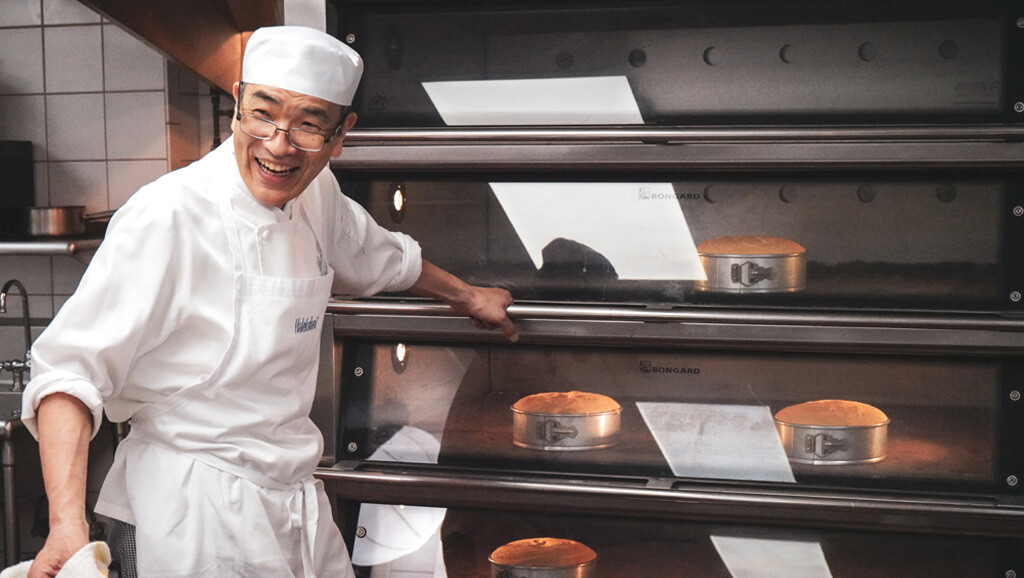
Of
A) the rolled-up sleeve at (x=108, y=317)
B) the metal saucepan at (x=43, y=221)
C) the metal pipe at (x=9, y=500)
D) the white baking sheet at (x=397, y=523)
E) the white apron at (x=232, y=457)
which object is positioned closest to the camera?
the rolled-up sleeve at (x=108, y=317)

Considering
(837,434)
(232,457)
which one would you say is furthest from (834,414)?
(232,457)

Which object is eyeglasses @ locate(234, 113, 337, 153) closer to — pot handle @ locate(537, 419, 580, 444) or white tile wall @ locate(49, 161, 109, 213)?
pot handle @ locate(537, 419, 580, 444)

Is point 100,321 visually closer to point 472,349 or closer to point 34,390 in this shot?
point 34,390

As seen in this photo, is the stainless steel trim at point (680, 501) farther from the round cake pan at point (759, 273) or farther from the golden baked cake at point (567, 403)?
the round cake pan at point (759, 273)

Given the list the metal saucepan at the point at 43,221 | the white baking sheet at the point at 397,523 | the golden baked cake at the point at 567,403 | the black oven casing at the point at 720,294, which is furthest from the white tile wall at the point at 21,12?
the golden baked cake at the point at 567,403

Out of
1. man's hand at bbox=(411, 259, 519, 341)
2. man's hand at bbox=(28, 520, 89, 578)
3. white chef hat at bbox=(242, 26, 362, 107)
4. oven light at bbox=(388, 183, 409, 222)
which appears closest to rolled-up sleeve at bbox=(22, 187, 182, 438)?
man's hand at bbox=(28, 520, 89, 578)

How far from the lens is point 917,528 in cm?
147

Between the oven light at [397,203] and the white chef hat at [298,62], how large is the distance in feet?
1.44

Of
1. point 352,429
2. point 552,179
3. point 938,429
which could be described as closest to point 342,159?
point 552,179

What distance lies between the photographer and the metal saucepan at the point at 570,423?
5.24 feet

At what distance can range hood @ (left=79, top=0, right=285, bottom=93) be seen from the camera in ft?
→ 5.71

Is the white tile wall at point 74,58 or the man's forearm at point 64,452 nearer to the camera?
the man's forearm at point 64,452

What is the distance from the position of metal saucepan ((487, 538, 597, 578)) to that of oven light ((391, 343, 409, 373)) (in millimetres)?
361

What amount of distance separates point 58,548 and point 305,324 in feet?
1.47
